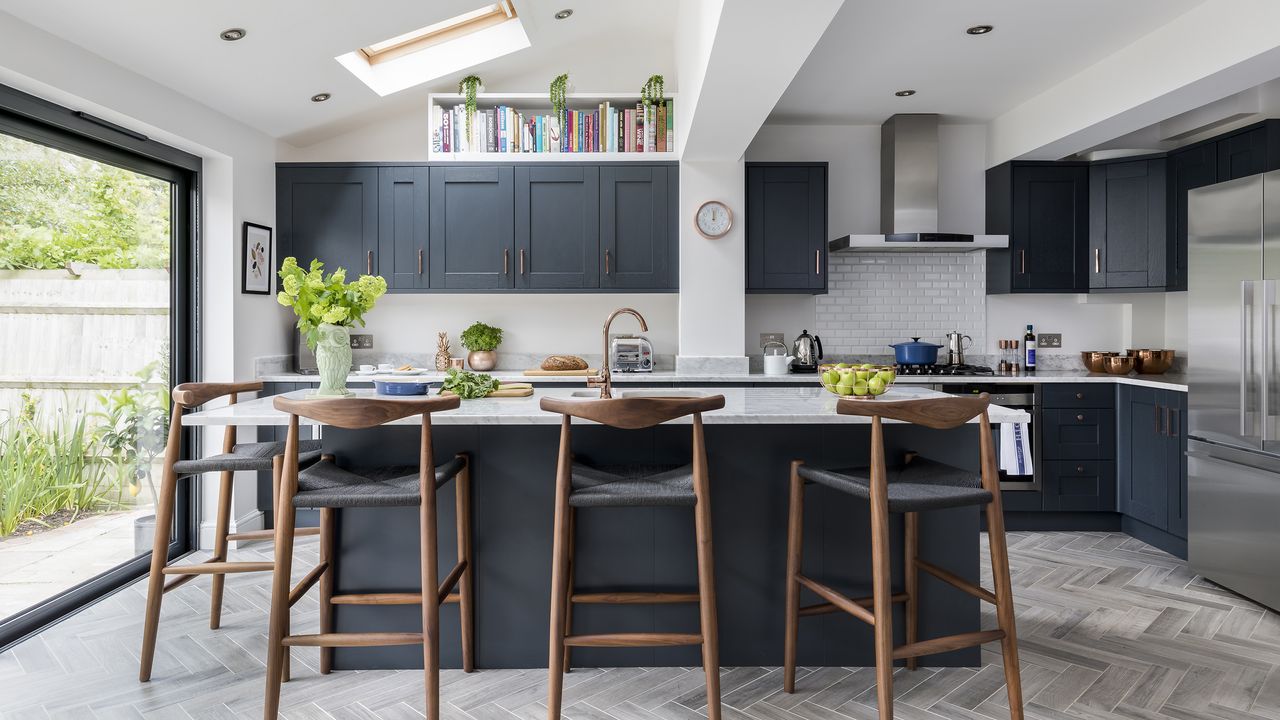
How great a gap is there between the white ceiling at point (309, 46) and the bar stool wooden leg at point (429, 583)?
2295 mm

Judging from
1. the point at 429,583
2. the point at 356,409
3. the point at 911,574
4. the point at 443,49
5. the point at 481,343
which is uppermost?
the point at 443,49

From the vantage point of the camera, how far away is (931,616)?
254cm

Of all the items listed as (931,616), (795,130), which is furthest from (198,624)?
(795,130)

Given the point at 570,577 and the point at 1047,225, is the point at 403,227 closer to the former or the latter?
the point at 570,577

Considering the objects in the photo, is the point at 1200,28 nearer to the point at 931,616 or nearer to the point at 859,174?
the point at 859,174

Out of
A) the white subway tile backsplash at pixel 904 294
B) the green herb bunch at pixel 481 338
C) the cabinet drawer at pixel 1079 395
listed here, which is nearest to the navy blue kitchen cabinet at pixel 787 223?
the white subway tile backsplash at pixel 904 294

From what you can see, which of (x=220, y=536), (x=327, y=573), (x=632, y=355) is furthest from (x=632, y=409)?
(x=632, y=355)

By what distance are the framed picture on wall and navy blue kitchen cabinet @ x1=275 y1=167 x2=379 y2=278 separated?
180 millimetres

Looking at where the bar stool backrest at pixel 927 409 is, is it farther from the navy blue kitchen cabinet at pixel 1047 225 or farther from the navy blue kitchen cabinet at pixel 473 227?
the navy blue kitchen cabinet at pixel 1047 225

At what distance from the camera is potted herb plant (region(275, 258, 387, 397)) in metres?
2.68

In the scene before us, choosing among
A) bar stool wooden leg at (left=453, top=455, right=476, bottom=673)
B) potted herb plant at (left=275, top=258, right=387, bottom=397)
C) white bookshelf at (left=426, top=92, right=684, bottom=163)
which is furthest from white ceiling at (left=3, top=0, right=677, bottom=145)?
bar stool wooden leg at (left=453, top=455, right=476, bottom=673)

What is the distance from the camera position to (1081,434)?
4438mm

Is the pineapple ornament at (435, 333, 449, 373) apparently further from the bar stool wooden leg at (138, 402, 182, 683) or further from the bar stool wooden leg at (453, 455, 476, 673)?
the bar stool wooden leg at (453, 455, 476, 673)

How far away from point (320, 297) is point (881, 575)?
2.18 meters
